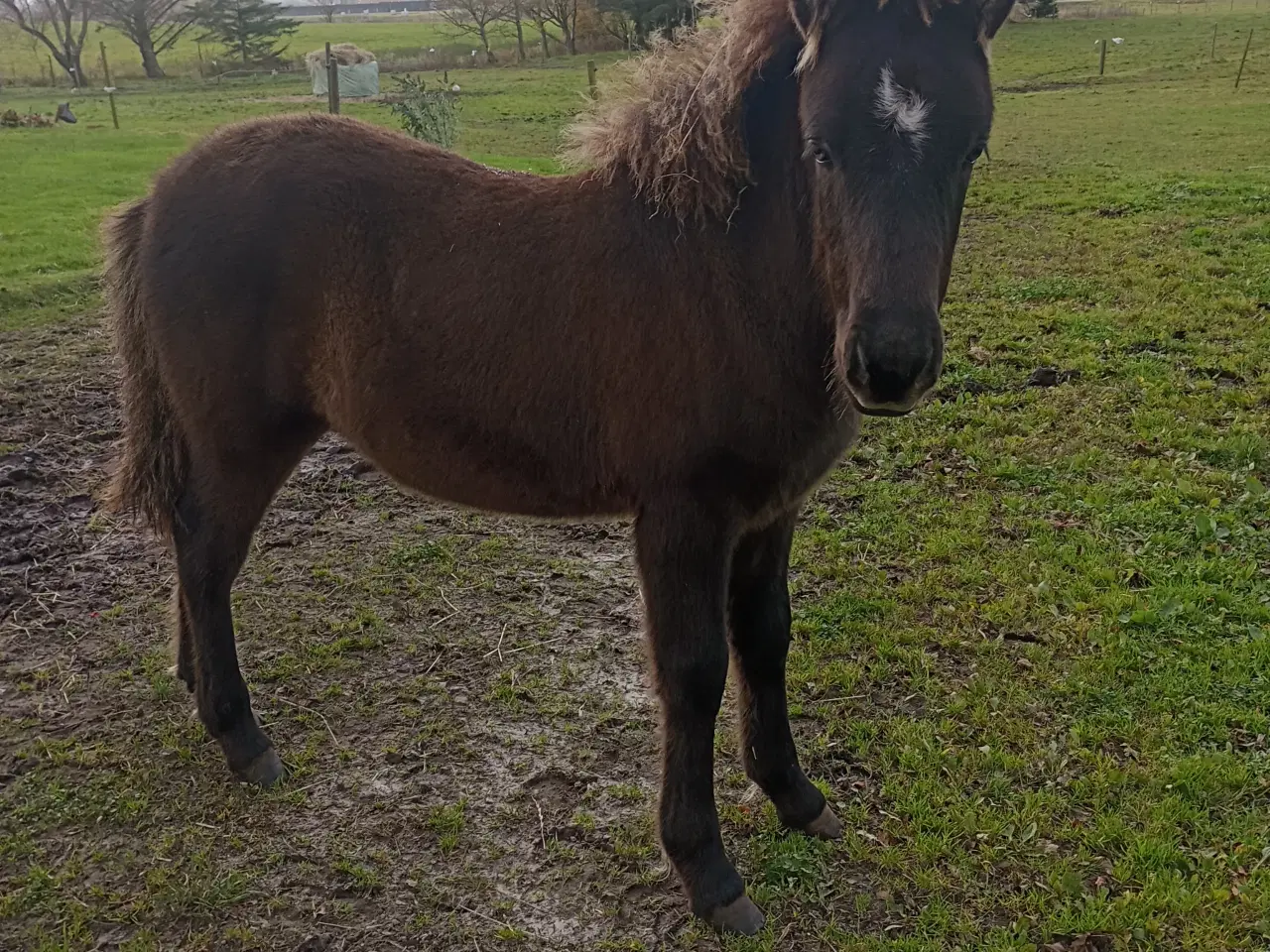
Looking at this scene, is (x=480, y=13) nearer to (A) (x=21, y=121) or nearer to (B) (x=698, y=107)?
(A) (x=21, y=121)

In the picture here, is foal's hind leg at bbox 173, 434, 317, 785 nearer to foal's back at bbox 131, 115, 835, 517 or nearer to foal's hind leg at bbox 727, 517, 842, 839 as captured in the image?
foal's back at bbox 131, 115, 835, 517

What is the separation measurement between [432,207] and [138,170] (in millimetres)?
15405

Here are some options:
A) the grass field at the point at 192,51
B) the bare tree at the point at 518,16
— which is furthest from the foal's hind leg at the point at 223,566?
the grass field at the point at 192,51

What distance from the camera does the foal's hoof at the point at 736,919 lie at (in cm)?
268

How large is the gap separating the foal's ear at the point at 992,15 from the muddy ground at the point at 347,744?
248cm

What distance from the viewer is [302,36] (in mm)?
56969

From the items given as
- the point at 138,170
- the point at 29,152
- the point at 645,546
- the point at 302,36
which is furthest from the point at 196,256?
the point at 302,36

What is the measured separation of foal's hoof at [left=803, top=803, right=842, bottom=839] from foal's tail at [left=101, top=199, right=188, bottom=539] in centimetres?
261

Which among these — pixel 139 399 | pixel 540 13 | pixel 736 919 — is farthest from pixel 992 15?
pixel 540 13

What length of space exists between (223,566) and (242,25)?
48.1 metres

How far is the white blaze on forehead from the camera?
202 cm

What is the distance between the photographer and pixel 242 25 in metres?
42.4

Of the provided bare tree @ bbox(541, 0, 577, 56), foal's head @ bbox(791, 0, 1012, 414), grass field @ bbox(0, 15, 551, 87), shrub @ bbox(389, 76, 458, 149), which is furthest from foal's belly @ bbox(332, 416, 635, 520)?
grass field @ bbox(0, 15, 551, 87)

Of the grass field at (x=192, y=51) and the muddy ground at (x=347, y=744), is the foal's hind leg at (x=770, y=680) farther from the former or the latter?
the grass field at (x=192, y=51)
